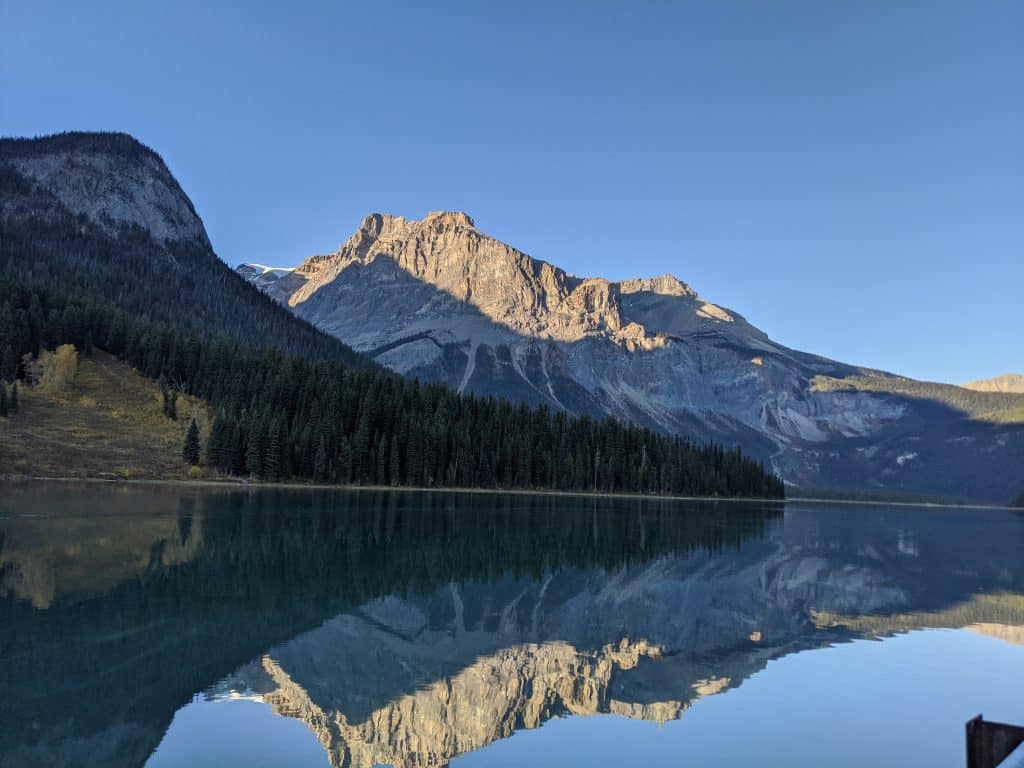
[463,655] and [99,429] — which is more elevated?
[99,429]

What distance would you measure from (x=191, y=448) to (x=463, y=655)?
10452 centimetres

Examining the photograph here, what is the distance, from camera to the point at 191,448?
378ft

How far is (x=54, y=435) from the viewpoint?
10869cm

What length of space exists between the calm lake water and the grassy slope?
6194 cm

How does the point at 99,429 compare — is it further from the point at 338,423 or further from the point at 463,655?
the point at 463,655

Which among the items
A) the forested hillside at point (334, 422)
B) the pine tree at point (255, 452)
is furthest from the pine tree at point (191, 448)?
the pine tree at point (255, 452)

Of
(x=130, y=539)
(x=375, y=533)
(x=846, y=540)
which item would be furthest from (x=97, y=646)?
(x=846, y=540)

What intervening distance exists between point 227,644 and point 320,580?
11.2 meters

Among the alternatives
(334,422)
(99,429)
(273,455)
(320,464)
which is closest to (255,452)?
(273,455)

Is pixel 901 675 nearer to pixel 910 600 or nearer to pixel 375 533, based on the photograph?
pixel 910 600

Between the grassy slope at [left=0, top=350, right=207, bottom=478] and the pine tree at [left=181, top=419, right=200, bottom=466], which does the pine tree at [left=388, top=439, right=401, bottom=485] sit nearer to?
the pine tree at [left=181, top=419, right=200, bottom=466]

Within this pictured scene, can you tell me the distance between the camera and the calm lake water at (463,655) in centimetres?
1564

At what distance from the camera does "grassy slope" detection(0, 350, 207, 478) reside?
328 ft

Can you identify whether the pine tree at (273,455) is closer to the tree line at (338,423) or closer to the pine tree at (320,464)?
the tree line at (338,423)
